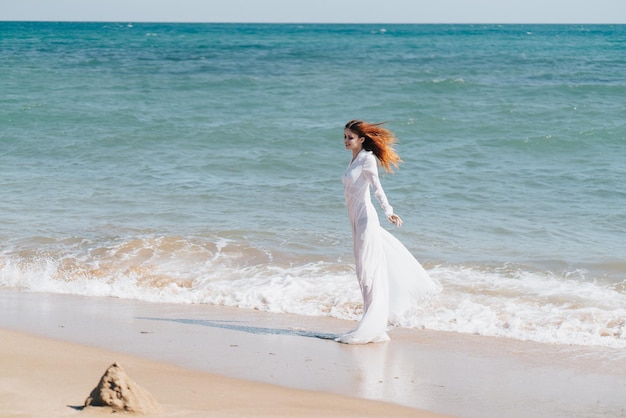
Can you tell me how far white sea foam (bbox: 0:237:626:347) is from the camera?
7.47 meters

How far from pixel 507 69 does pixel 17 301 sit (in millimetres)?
25619

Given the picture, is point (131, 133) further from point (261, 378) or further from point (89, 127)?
point (261, 378)

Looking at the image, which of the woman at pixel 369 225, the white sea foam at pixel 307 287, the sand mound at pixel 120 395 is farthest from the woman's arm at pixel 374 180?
the sand mound at pixel 120 395

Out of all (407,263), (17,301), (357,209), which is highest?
(357,209)

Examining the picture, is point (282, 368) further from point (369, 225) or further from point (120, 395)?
point (120, 395)

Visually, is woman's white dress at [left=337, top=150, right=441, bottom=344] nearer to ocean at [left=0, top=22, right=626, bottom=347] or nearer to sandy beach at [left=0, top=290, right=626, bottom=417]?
sandy beach at [left=0, top=290, right=626, bottom=417]

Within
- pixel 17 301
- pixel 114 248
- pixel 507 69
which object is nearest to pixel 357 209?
pixel 17 301

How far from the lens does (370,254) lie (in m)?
6.73

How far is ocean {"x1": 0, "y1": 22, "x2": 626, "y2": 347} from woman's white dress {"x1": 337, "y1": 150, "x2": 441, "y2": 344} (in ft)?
2.26

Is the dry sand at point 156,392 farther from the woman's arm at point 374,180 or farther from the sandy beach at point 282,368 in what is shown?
the woman's arm at point 374,180

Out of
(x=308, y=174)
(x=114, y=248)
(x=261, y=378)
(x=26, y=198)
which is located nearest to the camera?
(x=261, y=378)

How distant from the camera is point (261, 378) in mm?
5676

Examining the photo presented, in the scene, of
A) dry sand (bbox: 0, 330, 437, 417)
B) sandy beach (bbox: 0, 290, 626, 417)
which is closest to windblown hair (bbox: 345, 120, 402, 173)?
sandy beach (bbox: 0, 290, 626, 417)

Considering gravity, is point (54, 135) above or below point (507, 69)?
below
